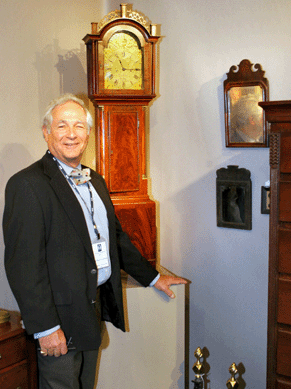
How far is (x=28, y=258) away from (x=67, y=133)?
0.67m

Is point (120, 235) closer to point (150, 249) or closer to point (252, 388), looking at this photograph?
point (150, 249)

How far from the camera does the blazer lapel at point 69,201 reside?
2332 mm

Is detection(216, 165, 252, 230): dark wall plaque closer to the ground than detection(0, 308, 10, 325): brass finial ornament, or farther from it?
farther from it

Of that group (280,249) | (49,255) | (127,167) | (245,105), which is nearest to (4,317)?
(49,255)

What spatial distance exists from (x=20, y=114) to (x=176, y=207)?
1.37 m

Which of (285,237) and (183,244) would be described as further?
(183,244)

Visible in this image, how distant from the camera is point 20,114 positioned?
3.24 m

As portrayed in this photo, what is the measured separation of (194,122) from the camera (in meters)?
3.52

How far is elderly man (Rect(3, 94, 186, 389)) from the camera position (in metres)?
2.18

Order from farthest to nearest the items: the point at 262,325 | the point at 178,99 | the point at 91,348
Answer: the point at 178,99, the point at 262,325, the point at 91,348

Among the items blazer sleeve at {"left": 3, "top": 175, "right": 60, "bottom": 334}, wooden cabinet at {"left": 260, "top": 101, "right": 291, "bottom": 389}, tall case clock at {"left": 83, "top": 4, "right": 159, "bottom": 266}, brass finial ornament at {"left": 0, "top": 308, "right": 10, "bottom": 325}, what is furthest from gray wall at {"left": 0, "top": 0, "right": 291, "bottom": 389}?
blazer sleeve at {"left": 3, "top": 175, "right": 60, "bottom": 334}

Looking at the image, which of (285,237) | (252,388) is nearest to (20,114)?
(285,237)

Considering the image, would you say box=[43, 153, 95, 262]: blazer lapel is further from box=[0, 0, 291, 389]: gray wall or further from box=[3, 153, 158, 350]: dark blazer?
box=[0, 0, 291, 389]: gray wall

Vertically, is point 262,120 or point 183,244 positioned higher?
point 262,120
